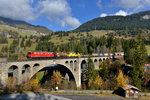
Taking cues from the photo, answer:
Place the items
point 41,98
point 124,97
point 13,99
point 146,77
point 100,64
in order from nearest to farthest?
point 13,99, point 41,98, point 124,97, point 146,77, point 100,64

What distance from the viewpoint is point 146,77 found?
157ft

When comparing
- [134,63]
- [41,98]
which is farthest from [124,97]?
[134,63]

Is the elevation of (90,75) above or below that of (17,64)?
below

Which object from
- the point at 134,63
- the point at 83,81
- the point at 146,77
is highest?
the point at 134,63

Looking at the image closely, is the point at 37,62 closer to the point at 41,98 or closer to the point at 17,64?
the point at 17,64

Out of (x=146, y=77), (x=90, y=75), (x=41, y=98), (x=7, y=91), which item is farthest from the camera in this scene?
(x=90, y=75)

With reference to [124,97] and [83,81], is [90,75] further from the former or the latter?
[124,97]

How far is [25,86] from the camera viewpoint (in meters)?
30.1

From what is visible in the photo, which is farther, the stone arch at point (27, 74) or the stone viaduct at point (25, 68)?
the stone arch at point (27, 74)

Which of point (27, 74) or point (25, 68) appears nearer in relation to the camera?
point (27, 74)

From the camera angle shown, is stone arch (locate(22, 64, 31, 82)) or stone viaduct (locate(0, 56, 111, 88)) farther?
stone arch (locate(22, 64, 31, 82))

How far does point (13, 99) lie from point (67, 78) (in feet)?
124

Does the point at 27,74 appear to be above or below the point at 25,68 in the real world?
below

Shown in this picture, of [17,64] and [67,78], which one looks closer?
[17,64]
